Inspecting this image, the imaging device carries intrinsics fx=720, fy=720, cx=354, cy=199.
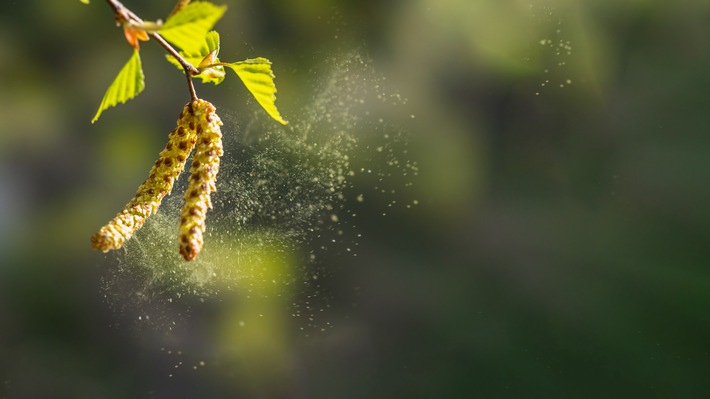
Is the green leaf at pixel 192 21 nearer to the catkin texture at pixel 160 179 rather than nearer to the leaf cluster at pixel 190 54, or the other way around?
the leaf cluster at pixel 190 54

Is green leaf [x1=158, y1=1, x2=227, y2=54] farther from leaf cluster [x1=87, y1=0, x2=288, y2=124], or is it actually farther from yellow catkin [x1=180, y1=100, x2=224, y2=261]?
yellow catkin [x1=180, y1=100, x2=224, y2=261]

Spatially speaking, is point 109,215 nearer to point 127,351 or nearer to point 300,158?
point 127,351

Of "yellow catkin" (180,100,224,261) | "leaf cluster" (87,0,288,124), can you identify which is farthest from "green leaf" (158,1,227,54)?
"yellow catkin" (180,100,224,261)

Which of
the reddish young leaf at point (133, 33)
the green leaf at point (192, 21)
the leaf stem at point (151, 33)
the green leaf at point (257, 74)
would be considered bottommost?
the green leaf at point (192, 21)

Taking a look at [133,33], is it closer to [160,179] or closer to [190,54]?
[190,54]

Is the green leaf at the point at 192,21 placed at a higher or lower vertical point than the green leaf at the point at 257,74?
lower

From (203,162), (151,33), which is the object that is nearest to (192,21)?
(151,33)

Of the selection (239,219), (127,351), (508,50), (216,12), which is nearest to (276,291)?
(239,219)

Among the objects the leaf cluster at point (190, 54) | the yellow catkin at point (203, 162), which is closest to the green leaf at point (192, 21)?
the leaf cluster at point (190, 54)
